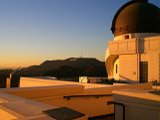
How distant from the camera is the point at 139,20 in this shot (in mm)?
15727

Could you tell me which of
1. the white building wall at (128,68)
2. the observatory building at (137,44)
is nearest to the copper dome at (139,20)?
the observatory building at (137,44)

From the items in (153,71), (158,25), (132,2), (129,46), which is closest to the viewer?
(153,71)

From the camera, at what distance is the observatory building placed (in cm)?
1341

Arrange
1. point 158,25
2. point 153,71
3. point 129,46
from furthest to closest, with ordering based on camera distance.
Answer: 1. point 158,25
2. point 129,46
3. point 153,71

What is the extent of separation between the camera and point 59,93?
455cm

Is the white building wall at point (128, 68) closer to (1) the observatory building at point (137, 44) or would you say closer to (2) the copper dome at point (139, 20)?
(1) the observatory building at point (137, 44)

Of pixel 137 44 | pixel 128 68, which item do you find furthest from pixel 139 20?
pixel 128 68

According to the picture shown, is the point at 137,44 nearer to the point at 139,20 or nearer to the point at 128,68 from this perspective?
the point at 128,68

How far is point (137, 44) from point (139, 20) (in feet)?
10.4

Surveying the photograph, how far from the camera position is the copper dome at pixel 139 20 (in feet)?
51.2

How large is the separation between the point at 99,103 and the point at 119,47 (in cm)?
1052

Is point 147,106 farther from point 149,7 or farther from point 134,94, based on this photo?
point 149,7

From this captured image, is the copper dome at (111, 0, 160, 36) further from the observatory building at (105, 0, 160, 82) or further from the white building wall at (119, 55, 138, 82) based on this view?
the white building wall at (119, 55, 138, 82)

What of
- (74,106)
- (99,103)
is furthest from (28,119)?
(99,103)
